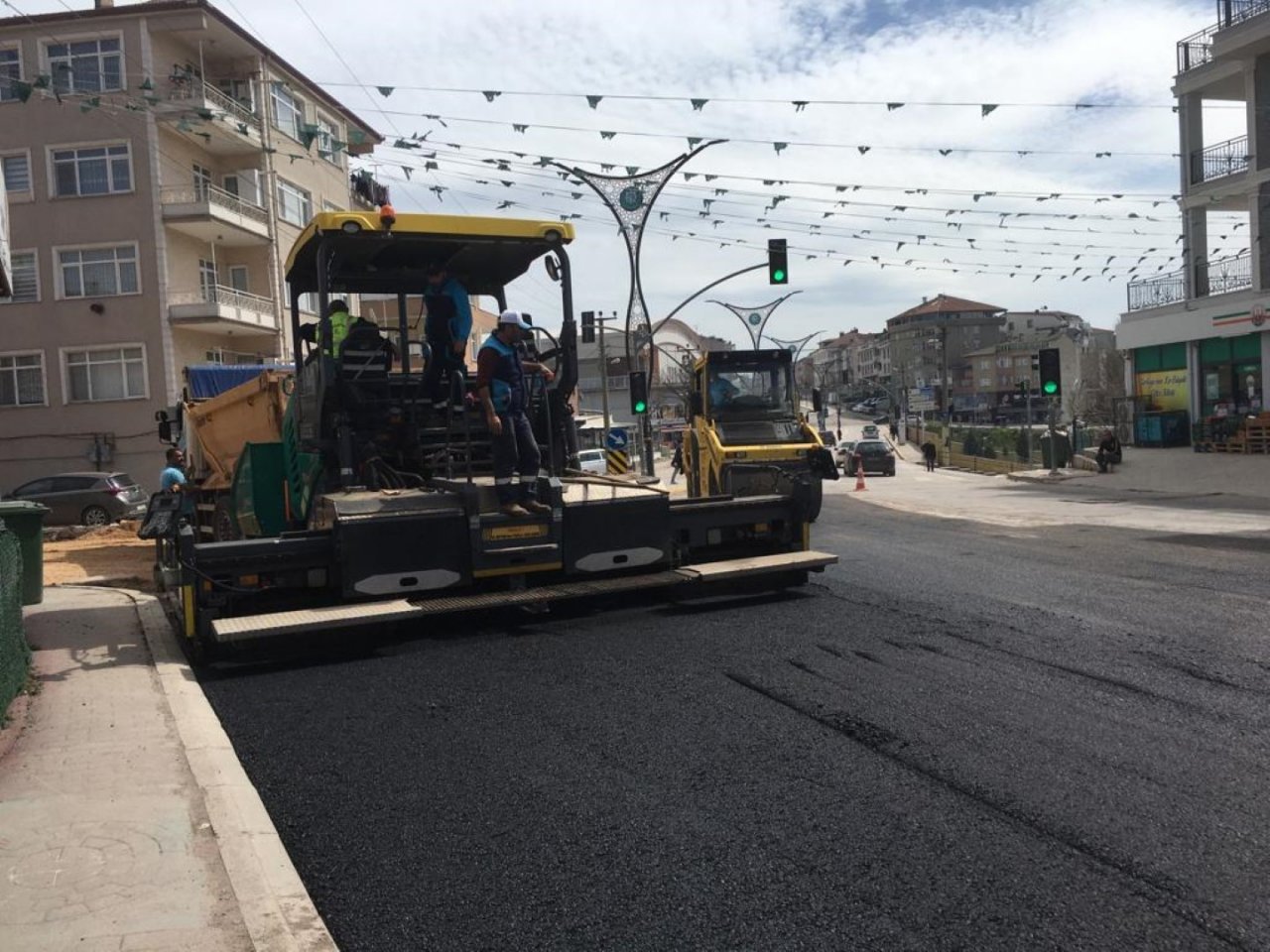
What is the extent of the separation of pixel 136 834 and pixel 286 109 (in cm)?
3427

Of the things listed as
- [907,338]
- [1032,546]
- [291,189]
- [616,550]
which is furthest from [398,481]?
[907,338]

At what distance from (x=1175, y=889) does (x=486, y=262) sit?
6.64m

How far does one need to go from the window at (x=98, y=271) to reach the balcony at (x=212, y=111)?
391 cm

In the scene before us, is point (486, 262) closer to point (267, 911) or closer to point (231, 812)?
point (231, 812)

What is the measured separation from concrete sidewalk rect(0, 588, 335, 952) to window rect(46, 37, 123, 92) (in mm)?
27832

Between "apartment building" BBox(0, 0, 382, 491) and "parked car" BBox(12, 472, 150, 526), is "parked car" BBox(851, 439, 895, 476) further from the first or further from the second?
"parked car" BBox(12, 472, 150, 526)

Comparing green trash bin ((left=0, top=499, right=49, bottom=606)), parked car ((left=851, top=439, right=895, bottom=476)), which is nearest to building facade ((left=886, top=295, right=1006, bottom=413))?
parked car ((left=851, top=439, right=895, bottom=476))

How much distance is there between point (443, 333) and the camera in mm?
8039

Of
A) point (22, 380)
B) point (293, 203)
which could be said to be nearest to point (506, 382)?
point (22, 380)

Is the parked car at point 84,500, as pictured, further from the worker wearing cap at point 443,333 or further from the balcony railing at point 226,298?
the worker wearing cap at point 443,333

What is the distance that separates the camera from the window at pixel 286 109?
33625 millimetres

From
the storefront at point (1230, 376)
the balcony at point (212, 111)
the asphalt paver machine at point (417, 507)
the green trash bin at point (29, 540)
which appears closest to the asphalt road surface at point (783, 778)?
the asphalt paver machine at point (417, 507)

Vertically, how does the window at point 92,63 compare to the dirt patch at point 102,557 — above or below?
above

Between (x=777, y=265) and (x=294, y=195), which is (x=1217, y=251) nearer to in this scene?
(x=777, y=265)
